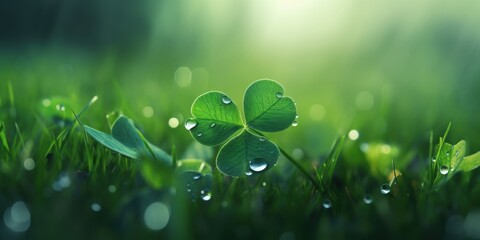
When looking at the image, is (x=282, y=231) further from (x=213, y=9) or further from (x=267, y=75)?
(x=213, y=9)

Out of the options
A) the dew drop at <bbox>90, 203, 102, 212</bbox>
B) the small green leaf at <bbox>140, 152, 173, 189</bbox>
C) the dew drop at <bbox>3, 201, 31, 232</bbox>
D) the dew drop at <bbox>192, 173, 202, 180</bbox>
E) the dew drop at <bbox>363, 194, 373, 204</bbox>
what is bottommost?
the dew drop at <bbox>3, 201, 31, 232</bbox>

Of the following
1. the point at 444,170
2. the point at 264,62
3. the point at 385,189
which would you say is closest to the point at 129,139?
the point at 385,189

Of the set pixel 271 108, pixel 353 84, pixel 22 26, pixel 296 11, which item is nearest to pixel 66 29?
pixel 22 26

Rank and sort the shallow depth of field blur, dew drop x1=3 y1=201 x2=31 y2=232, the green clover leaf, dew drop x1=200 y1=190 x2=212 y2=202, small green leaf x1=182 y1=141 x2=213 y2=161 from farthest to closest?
the shallow depth of field blur → small green leaf x1=182 y1=141 x2=213 y2=161 → the green clover leaf → dew drop x1=200 y1=190 x2=212 y2=202 → dew drop x1=3 y1=201 x2=31 y2=232

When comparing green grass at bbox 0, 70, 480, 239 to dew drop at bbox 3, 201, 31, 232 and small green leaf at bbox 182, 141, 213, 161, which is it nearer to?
dew drop at bbox 3, 201, 31, 232

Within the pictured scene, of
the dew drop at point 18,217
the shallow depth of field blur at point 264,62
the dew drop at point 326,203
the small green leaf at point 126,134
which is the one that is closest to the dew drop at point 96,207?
the dew drop at point 18,217

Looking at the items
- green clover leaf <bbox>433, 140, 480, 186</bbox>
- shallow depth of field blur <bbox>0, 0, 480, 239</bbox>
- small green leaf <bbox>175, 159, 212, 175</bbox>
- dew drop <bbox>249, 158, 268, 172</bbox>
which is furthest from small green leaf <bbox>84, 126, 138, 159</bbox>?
green clover leaf <bbox>433, 140, 480, 186</bbox>

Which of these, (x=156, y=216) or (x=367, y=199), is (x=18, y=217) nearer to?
(x=156, y=216)
